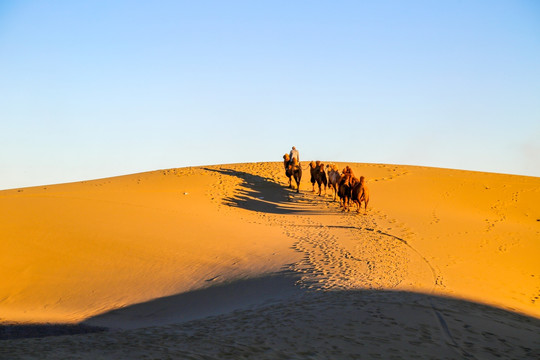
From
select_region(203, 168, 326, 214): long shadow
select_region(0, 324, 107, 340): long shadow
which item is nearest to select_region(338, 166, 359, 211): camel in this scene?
select_region(203, 168, 326, 214): long shadow

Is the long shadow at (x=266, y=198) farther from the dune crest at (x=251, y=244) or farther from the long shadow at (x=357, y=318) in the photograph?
the long shadow at (x=357, y=318)

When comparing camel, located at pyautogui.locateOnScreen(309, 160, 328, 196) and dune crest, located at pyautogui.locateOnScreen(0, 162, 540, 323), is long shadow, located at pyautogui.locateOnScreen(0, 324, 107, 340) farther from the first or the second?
camel, located at pyautogui.locateOnScreen(309, 160, 328, 196)

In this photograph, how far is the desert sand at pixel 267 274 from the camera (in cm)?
729

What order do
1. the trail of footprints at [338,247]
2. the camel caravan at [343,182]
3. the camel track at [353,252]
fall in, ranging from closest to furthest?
1. the camel track at [353,252]
2. the trail of footprints at [338,247]
3. the camel caravan at [343,182]

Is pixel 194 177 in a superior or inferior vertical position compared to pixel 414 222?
superior

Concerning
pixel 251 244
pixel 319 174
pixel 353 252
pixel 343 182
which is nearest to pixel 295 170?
pixel 319 174

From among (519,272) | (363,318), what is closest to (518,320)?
(363,318)

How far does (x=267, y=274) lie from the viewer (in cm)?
1273

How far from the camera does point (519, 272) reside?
14.4 meters

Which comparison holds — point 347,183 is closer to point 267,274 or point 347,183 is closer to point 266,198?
point 266,198

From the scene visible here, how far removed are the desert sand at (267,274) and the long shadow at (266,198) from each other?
0.41ft

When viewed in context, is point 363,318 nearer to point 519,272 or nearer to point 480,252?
point 519,272

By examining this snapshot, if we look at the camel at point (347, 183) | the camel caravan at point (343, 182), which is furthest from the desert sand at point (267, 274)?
the camel at point (347, 183)

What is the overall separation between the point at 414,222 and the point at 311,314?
1371 cm
